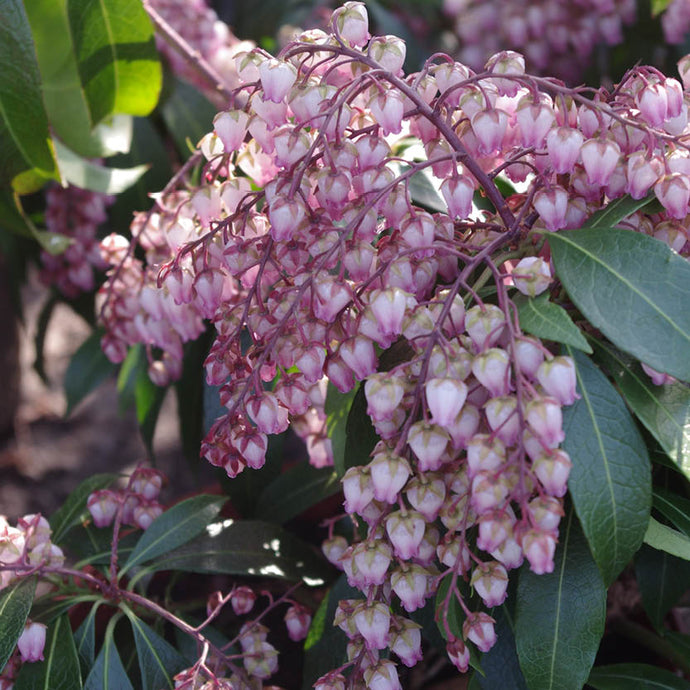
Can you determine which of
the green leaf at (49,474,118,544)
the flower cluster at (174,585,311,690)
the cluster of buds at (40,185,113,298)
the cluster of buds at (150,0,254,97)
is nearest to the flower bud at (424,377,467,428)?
the flower cluster at (174,585,311,690)

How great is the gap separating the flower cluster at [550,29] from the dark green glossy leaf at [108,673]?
138 cm

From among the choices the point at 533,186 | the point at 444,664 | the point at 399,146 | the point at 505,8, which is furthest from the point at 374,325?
the point at 505,8

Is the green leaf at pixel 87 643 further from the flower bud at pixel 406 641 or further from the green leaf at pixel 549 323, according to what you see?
the green leaf at pixel 549 323

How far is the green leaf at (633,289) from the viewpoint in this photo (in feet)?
2.03

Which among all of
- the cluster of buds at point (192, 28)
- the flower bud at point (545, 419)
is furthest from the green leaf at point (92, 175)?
the flower bud at point (545, 419)

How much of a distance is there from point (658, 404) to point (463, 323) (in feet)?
0.57

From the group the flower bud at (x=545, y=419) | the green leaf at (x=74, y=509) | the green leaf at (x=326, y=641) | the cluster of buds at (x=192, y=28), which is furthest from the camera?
the cluster of buds at (x=192, y=28)

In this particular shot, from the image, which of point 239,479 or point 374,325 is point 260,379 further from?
point 239,479

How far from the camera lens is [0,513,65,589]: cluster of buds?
2.66ft

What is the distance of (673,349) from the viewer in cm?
62

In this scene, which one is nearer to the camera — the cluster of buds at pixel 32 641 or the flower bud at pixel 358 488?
the flower bud at pixel 358 488

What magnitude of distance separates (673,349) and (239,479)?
0.62m

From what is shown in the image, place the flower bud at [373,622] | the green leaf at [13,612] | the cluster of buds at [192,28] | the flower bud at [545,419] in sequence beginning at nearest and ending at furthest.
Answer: the flower bud at [545,419]
the flower bud at [373,622]
the green leaf at [13,612]
the cluster of buds at [192,28]

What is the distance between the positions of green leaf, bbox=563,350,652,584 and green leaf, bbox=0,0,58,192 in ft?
2.34
